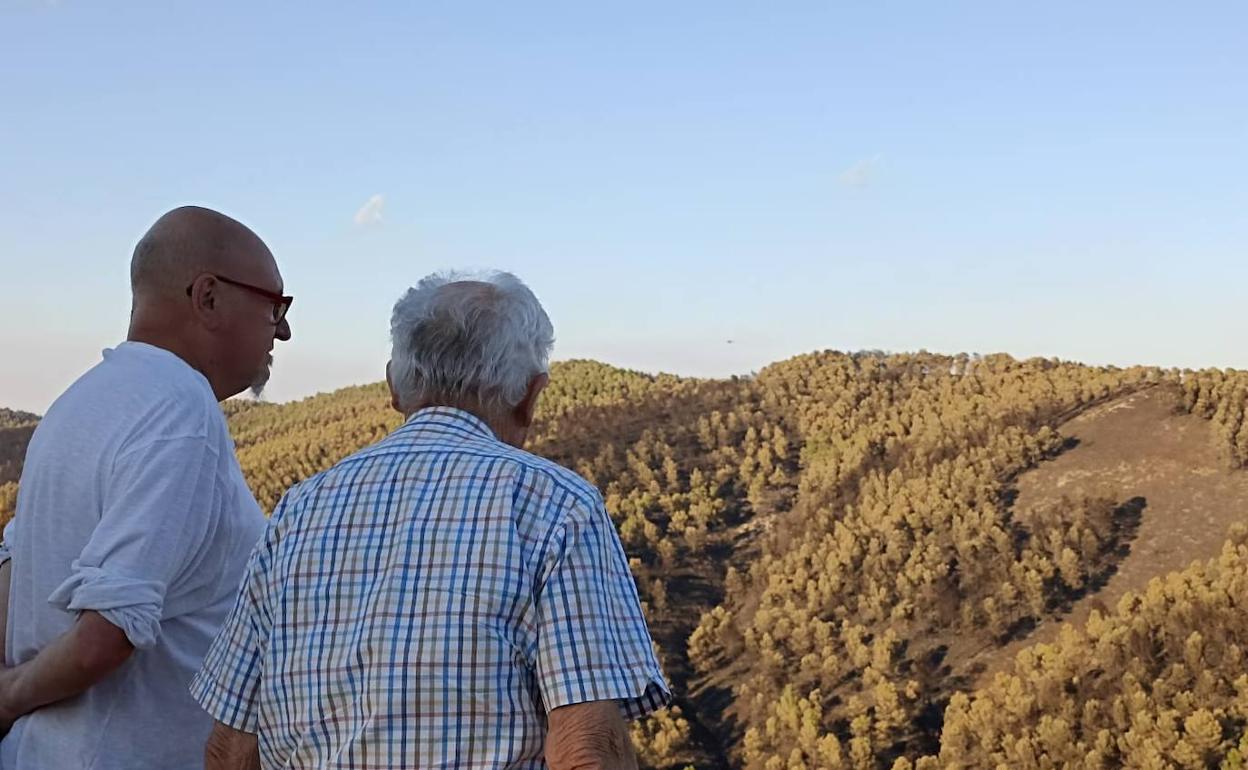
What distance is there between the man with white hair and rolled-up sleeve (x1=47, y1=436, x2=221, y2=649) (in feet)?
0.49

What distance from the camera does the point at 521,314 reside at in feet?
5.43

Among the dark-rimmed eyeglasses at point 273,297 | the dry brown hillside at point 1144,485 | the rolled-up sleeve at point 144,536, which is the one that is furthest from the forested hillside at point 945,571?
the rolled-up sleeve at point 144,536

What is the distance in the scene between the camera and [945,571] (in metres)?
9.70

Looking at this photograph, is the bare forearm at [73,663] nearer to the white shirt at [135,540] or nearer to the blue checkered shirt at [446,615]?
the white shirt at [135,540]

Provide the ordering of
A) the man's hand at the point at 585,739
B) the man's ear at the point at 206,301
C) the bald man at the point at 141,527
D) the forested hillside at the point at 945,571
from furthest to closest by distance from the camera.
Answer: the forested hillside at the point at 945,571 → the man's ear at the point at 206,301 → the bald man at the point at 141,527 → the man's hand at the point at 585,739

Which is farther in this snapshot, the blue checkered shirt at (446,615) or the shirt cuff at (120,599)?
the shirt cuff at (120,599)

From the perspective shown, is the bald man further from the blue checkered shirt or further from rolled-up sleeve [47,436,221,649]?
the blue checkered shirt

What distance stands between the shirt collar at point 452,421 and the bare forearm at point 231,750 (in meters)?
0.47

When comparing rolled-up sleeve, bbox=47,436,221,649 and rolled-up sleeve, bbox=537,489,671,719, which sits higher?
Result: rolled-up sleeve, bbox=47,436,221,649

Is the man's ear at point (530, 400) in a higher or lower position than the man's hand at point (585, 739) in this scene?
higher

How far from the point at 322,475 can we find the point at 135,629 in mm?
352

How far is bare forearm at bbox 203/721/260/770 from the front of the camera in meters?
1.65

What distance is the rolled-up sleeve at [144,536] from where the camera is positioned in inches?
66.0

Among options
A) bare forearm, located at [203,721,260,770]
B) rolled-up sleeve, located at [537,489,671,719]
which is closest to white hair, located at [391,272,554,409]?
rolled-up sleeve, located at [537,489,671,719]
